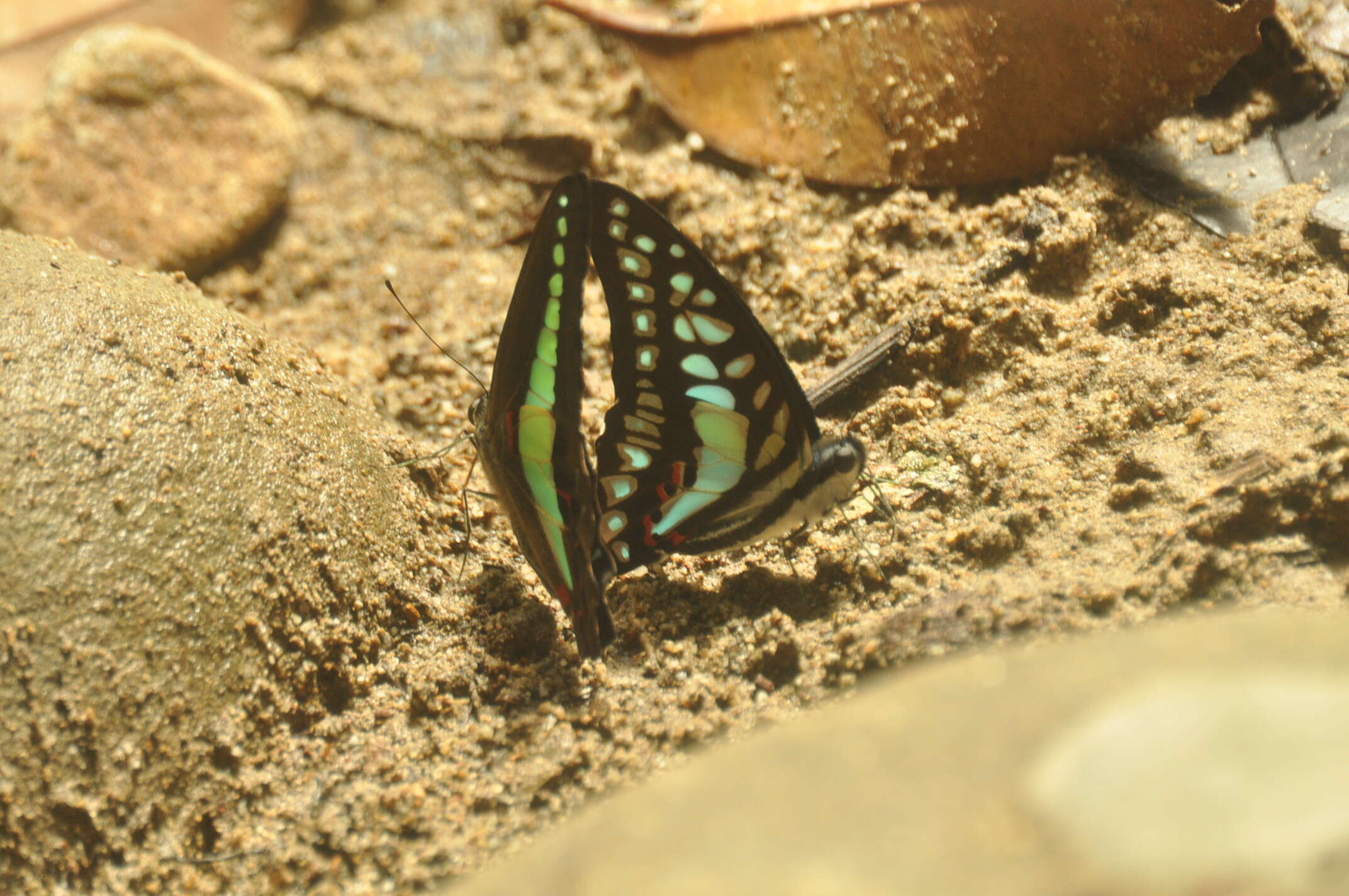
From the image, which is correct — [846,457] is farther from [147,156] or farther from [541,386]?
[147,156]

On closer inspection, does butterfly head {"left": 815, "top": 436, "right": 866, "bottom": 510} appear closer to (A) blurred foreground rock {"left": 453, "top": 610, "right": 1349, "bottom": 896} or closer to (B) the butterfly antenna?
(A) blurred foreground rock {"left": 453, "top": 610, "right": 1349, "bottom": 896}

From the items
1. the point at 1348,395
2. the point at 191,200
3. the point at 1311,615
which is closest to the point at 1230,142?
the point at 1348,395

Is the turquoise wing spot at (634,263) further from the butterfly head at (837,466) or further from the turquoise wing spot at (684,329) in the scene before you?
the butterfly head at (837,466)

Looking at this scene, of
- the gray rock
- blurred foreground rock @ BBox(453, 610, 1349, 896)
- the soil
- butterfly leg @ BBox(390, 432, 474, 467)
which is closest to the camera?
blurred foreground rock @ BBox(453, 610, 1349, 896)

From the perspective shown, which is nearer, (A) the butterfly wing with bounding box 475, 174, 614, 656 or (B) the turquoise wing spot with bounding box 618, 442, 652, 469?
(A) the butterfly wing with bounding box 475, 174, 614, 656

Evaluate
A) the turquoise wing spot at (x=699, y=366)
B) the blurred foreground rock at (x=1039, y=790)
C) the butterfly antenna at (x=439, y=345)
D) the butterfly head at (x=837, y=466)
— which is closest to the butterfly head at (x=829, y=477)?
the butterfly head at (x=837, y=466)

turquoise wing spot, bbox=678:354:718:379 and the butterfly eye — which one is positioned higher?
turquoise wing spot, bbox=678:354:718:379

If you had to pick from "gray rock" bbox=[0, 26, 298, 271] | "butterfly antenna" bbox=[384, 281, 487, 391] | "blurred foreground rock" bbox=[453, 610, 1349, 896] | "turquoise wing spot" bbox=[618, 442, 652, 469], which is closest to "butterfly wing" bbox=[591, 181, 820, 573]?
"turquoise wing spot" bbox=[618, 442, 652, 469]
